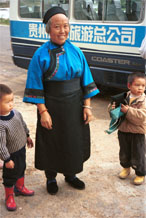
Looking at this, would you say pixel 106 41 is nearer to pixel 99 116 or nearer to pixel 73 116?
pixel 99 116

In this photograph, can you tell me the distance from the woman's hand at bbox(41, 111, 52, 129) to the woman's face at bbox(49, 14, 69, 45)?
581 millimetres

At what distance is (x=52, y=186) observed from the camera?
280 cm

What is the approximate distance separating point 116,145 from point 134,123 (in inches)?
45.2

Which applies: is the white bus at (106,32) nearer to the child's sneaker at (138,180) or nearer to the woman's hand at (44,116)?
the child's sneaker at (138,180)

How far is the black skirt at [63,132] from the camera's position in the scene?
250 cm

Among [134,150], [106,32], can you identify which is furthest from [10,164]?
[106,32]

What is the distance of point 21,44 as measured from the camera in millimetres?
6066

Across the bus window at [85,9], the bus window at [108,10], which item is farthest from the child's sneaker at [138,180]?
the bus window at [85,9]

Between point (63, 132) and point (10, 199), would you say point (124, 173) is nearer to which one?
point (63, 132)

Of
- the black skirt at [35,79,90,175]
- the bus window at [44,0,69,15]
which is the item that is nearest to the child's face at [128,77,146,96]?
the black skirt at [35,79,90,175]

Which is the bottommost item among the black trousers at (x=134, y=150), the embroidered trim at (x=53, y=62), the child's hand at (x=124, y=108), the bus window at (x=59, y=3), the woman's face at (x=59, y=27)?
the black trousers at (x=134, y=150)

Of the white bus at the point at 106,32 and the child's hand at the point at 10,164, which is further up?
the white bus at the point at 106,32

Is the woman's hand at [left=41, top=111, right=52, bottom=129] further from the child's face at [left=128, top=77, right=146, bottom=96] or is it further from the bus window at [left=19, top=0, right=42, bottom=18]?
the bus window at [left=19, top=0, right=42, bottom=18]

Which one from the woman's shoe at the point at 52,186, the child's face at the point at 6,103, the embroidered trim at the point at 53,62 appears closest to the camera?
the child's face at the point at 6,103
